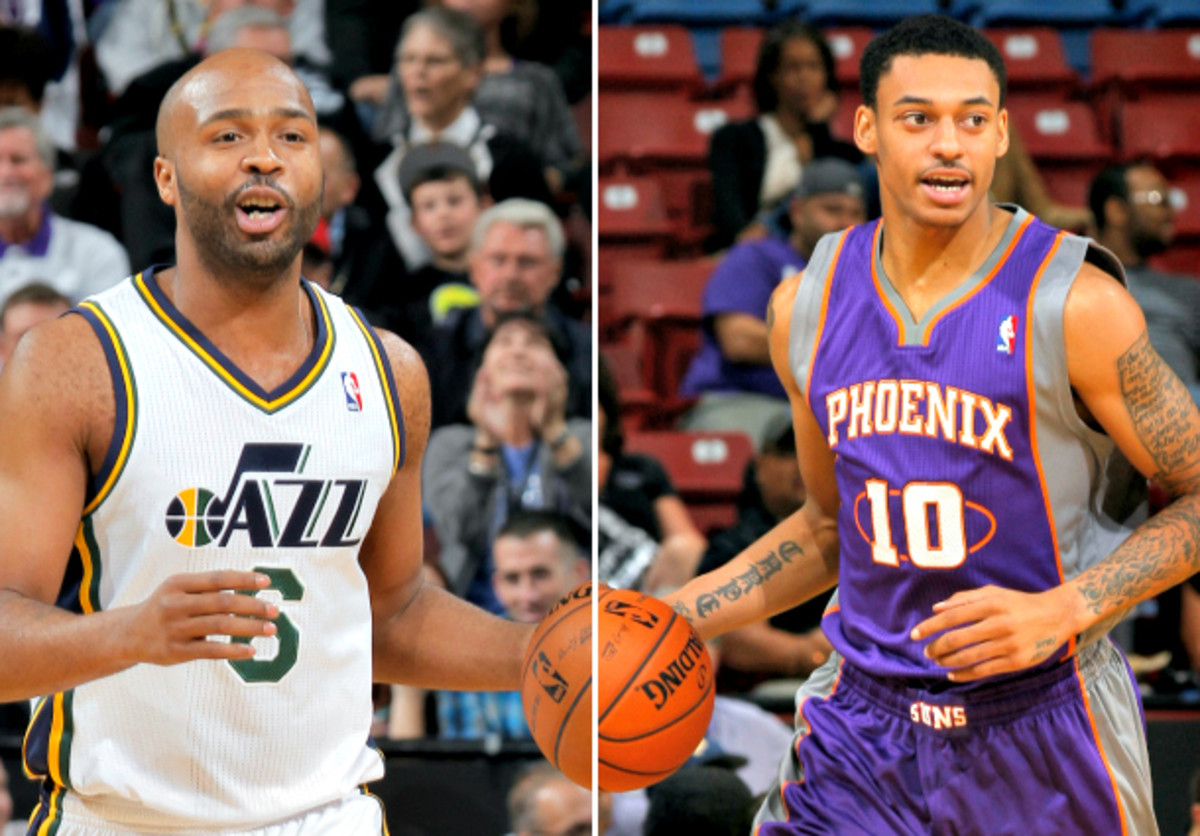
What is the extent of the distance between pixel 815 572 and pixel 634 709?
0.50 m

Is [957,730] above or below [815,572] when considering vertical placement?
below

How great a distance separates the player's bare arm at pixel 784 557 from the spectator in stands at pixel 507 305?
2107mm

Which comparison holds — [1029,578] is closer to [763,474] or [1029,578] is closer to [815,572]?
[815,572]

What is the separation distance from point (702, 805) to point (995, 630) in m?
1.64

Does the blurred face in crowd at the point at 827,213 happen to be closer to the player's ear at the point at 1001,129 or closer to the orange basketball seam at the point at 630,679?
the player's ear at the point at 1001,129

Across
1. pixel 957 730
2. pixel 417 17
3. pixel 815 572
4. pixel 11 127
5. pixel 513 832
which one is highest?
pixel 417 17

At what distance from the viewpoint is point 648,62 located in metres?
7.20

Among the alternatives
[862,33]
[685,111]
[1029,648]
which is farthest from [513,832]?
[862,33]

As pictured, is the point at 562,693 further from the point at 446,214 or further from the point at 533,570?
the point at 446,214

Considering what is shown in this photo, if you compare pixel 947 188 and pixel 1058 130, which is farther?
pixel 1058 130

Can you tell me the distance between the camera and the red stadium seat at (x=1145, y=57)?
7.21 metres

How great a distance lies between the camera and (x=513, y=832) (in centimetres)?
402

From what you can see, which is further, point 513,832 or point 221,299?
point 513,832

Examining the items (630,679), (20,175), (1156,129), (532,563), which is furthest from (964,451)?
(1156,129)
